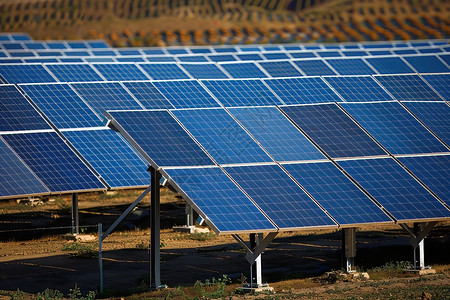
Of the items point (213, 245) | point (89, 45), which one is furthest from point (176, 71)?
point (89, 45)

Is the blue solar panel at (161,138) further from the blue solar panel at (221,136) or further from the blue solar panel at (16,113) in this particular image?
the blue solar panel at (16,113)

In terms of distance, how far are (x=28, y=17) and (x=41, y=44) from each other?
221ft

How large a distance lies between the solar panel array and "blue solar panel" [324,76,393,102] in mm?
57

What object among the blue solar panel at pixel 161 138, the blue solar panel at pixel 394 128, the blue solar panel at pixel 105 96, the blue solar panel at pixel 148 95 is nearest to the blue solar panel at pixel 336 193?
the blue solar panel at pixel 161 138

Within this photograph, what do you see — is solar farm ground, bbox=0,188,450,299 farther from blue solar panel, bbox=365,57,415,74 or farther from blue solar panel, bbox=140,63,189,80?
blue solar panel, bbox=365,57,415,74

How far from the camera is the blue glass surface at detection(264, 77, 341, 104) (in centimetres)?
3300

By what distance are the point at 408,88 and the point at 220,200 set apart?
13.7 m

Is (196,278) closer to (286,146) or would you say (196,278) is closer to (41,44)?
(286,146)

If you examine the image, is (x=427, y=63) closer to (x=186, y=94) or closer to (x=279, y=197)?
(x=186, y=94)

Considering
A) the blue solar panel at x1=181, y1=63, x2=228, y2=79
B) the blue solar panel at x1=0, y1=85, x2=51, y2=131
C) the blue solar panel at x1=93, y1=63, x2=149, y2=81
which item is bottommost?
the blue solar panel at x1=0, y1=85, x2=51, y2=131

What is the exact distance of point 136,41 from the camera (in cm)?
12550

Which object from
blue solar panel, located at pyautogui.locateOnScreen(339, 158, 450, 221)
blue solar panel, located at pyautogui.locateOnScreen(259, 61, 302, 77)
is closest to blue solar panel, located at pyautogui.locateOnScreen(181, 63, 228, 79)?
blue solar panel, located at pyautogui.locateOnScreen(259, 61, 302, 77)

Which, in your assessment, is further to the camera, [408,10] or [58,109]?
[408,10]

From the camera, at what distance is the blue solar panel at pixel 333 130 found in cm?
2684
